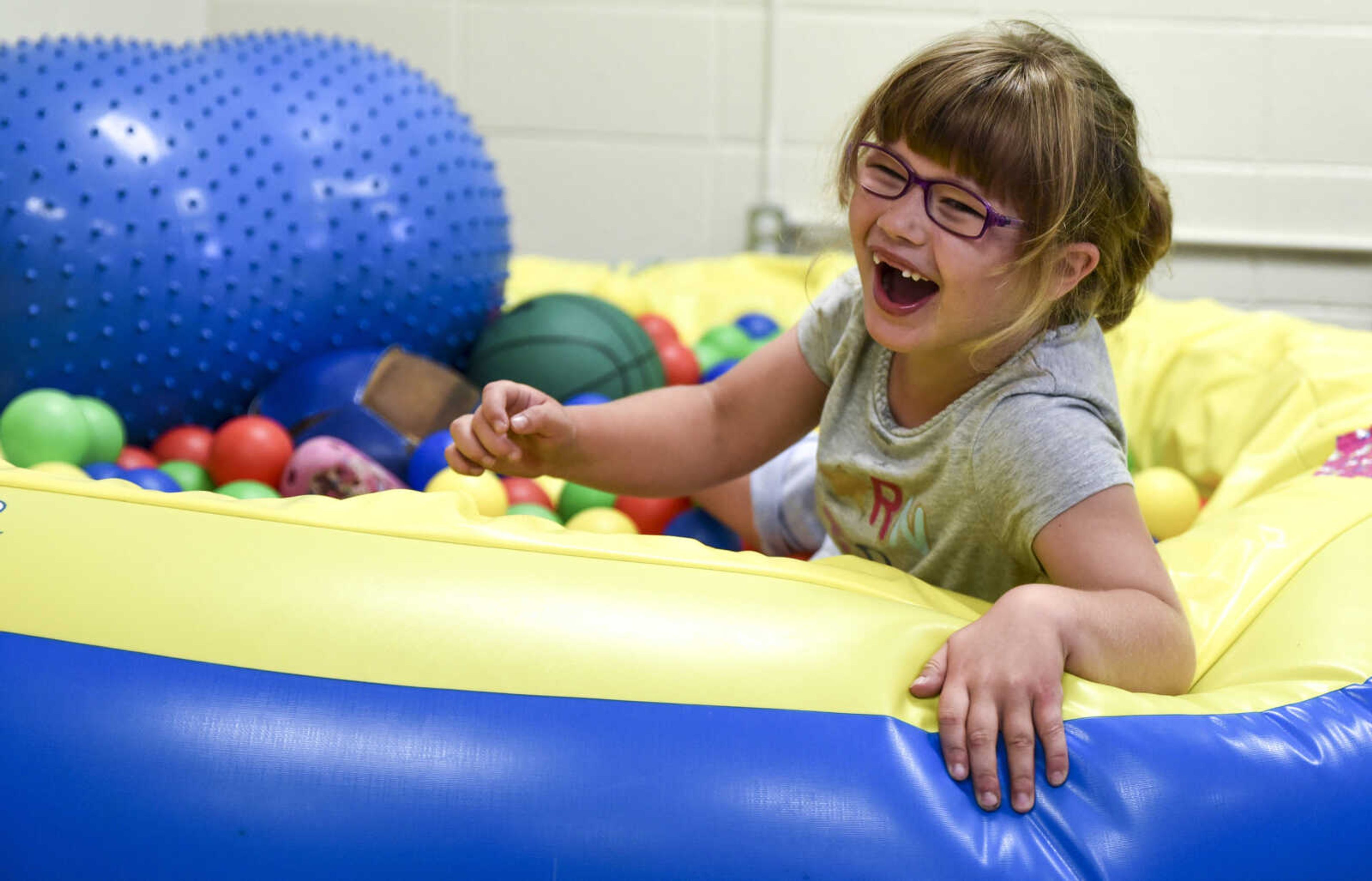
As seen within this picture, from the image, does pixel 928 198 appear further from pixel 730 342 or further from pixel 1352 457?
pixel 730 342

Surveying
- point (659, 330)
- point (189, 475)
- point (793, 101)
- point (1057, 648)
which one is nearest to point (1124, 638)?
point (1057, 648)

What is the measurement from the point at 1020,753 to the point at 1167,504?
0.78 metres

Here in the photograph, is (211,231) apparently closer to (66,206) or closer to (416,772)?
(66,206)

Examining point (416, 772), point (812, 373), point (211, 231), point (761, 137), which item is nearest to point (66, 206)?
point (211, 231)

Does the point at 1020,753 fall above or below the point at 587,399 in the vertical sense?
above

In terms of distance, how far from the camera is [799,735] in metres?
0.71

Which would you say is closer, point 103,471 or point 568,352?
point 103,471

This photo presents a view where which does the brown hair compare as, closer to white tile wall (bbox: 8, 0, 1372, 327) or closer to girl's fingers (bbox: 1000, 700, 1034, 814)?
girl's fingers (bbox: 1000, 700, 1034, 814)

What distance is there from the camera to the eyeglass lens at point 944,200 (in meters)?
0.85

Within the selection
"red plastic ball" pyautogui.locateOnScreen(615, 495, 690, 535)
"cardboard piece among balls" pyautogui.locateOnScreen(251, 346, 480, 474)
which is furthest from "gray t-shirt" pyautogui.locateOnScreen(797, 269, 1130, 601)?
"cardboard piece among balls" pyautogui.locateOnScreen(251, 346, 480, 474)

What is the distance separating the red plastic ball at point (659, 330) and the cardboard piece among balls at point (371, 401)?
0.37 metres

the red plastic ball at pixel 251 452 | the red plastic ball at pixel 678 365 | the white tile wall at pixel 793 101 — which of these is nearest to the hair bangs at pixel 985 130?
the red plastic ball at pixel 251 452

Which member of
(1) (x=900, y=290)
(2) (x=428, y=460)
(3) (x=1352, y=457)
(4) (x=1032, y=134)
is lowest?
(2) (x=428, y=460)

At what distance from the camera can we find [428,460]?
1.45 m
